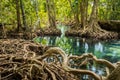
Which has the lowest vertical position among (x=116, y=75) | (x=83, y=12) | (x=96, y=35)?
(x=96, y=35)

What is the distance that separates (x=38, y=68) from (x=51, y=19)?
22.0m

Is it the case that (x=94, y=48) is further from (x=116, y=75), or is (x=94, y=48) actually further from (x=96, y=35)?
(x=116, y=75)

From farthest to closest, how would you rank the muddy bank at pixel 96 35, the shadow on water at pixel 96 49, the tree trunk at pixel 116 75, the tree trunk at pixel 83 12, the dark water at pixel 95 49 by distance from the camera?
1. the tree trunk at pixel 83 12
2. the muddy bank at pixel 96 35
3. the dark water at pixel 95 49
4. the shadow on water at pixel 96 49
5. the tree trunk at pixel 116 75

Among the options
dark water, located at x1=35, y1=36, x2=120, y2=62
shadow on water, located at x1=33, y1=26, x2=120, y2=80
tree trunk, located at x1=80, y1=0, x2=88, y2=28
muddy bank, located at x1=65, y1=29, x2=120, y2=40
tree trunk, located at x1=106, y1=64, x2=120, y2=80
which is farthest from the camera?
tree trunk, located at x1=80, y1=0, x2=88, y2=28

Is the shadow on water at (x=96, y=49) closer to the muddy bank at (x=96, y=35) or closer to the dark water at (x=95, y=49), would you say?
the dark water at (x=95, y=49)

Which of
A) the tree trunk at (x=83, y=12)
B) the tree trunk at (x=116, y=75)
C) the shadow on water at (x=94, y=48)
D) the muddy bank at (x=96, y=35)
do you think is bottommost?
the muddy bank at (x=96, y=35)

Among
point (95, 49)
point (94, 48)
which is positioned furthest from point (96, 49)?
point (94, 48)

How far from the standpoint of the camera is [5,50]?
9.53 metres

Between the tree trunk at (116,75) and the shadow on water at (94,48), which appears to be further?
the shadow on water at (94,48)

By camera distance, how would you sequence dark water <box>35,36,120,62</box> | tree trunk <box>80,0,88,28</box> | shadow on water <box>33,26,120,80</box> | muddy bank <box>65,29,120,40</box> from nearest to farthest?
shadow on water <box>33,26,120,80</box> → dark water <box>35,36,120,62</box> → muddy bank <box>65,29,120,40</box> → tree trunk <box>80,0,88,28</box>

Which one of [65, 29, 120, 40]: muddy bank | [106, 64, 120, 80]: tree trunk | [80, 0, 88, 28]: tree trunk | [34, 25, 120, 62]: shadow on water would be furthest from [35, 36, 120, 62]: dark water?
[106, 64, 120, 80]: tree trunk

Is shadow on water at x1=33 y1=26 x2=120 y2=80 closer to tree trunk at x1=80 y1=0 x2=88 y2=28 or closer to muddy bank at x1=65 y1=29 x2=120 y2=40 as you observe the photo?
muddy bank at x1=65 y1=29 x2=120 y2=40

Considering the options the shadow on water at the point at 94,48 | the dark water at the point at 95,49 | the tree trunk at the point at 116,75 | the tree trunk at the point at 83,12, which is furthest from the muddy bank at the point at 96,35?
the tree trunk at the point at 116,75

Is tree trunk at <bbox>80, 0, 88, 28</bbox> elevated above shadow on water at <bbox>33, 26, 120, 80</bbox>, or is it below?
above
